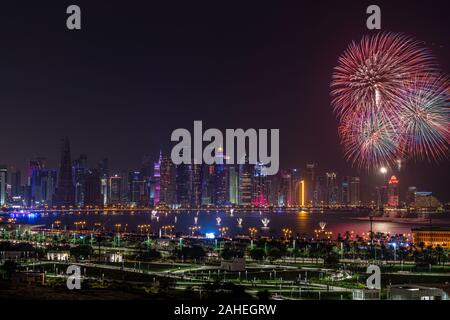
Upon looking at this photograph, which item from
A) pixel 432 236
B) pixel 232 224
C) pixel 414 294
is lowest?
pixel 232 224

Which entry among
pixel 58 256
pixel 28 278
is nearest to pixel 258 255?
pixel 58 256

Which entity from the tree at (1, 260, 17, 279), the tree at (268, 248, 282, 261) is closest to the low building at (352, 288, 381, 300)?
the tree at (1, 260, 17, 279)

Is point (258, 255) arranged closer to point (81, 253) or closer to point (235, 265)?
point (235, 265)

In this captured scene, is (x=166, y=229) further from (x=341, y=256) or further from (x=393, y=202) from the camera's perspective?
(x=393, y=202)

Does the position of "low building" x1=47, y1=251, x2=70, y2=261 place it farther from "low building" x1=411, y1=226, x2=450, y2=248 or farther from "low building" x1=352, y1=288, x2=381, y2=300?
"low building" x1=411, y1=226, x2=450, y2=248

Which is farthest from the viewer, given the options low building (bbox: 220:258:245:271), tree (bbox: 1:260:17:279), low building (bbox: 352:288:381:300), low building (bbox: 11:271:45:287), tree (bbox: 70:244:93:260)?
tree (bbox: 70:244:93:260)

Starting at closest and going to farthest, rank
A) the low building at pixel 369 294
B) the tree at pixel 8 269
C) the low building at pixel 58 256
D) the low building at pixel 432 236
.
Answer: the low building at pixel 369 294
the tree at pixel 8 269
the low building at pixel 58 256
the low building at pixel 432 236

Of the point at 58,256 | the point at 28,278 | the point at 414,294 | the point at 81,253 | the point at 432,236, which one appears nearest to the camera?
the point at 414,294

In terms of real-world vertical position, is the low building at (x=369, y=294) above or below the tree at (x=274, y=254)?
above

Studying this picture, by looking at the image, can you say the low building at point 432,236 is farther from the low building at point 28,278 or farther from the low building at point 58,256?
the low building at point 28,278

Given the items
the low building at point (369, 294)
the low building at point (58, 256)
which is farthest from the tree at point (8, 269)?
the low building at point (369, 294)

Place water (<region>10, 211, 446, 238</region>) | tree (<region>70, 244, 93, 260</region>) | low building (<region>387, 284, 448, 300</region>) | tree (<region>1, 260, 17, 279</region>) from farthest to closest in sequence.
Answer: water (<region>10, 211, 446, 238</region>), tree (<region>70, 244, 93, 260</region>), tree (<region>1, 260, 17, 279</region>), low building (<region>387, 284, 448, 300</region>)
